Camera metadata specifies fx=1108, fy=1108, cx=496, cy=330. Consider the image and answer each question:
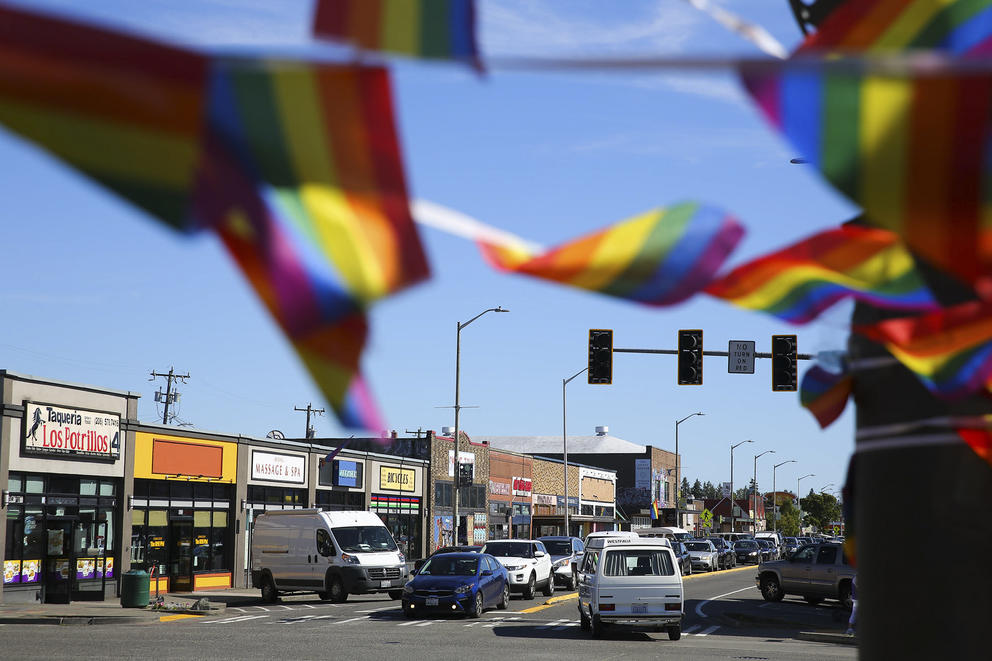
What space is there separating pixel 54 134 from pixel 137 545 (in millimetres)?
34851

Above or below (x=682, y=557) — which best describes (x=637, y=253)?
above

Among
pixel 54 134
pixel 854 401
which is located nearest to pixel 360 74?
pixel 54 134

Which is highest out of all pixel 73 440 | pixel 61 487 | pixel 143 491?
Result: pixel 73 440

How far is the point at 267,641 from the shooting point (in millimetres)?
20562

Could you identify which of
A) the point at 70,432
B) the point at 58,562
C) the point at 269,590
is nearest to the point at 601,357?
the point at 269,590

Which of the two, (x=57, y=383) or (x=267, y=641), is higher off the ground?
(x=57, y=383)

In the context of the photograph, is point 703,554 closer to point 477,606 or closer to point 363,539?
point 363,539

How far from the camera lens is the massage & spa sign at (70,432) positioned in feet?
98.2

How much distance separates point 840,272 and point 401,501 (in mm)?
52811

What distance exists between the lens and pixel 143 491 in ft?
115

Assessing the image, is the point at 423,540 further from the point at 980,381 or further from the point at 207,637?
the point at 980,381

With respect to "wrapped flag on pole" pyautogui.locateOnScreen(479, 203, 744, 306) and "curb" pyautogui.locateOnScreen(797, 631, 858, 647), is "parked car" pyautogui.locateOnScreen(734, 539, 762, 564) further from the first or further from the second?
"wrapped flag on pole" pyautogui.locateOnScreen(479, 203, 744, 306)

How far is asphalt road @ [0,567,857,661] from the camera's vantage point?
18658 mm

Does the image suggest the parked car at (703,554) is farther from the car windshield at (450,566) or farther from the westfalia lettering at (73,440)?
the westfalia lettering at (73,440)
